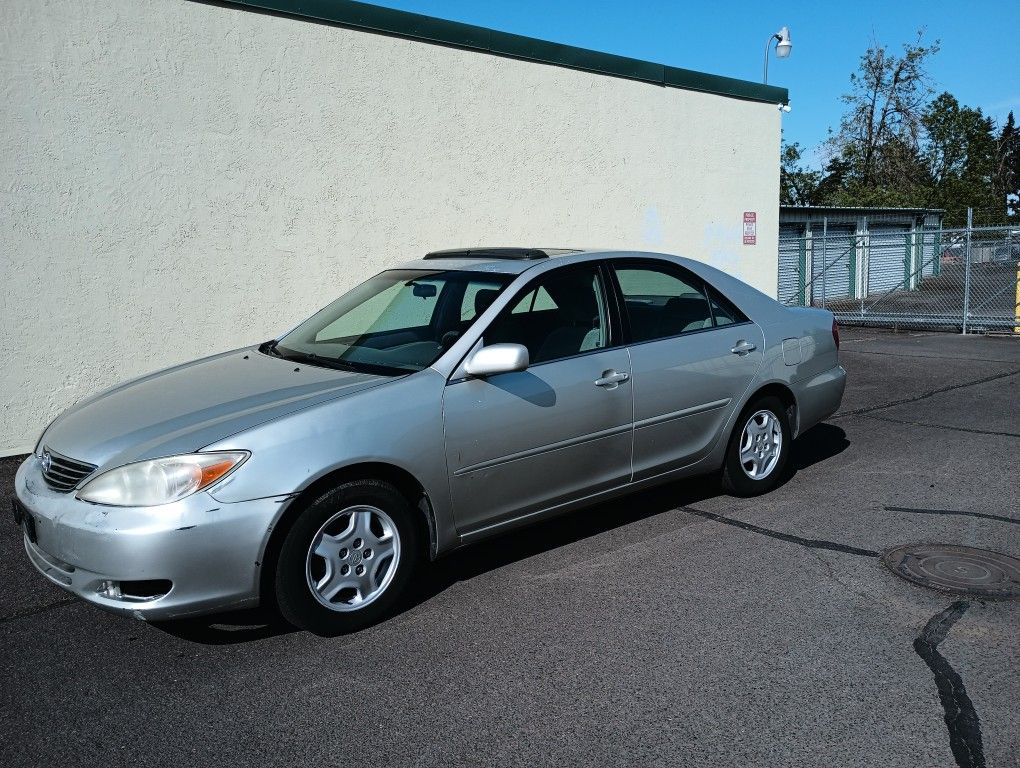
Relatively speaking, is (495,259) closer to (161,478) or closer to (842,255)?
(161,478)

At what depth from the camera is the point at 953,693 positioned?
3.15 metres

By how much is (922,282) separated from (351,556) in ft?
67.5

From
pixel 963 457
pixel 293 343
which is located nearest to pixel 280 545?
pixel 293 343

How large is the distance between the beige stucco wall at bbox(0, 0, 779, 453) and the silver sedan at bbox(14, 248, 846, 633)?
325cm

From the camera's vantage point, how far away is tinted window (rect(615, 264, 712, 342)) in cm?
495

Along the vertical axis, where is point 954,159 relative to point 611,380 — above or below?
above

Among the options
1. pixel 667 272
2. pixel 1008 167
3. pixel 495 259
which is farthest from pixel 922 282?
pixel 1008 167

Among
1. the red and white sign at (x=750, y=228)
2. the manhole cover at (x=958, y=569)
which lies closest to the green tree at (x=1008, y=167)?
the red and white sign at (x=750, y=228)

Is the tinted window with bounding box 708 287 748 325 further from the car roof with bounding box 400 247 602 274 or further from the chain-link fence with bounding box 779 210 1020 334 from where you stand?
the chain-link fence with bounding box 779 210 1020 334

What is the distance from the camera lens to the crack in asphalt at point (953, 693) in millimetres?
2793

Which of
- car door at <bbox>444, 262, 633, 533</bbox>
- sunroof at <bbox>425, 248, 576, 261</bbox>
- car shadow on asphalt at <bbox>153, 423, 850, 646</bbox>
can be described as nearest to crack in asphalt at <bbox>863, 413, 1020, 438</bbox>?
car shadow on asphalt at <bbox>153, 423, 850, 646</bbox>

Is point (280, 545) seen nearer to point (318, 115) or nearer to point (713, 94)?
point (318, 115)

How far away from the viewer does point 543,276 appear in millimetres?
4699

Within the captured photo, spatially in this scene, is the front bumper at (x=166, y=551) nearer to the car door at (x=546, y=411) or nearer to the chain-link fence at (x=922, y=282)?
the car door at (x=546, y=411)
